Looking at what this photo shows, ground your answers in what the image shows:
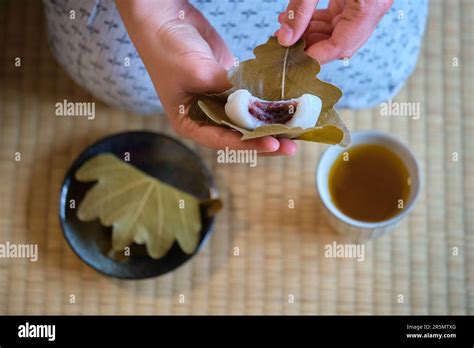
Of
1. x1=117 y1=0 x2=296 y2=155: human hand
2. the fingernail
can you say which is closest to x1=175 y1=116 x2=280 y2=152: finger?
x1=117 y1=0 x2=296 y2=155: human hand

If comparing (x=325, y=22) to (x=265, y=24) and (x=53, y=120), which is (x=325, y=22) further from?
(x=53, y=120)

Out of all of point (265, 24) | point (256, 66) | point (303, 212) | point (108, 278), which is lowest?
point (108, 278)

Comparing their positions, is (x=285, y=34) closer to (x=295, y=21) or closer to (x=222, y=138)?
(x=295, y=21)

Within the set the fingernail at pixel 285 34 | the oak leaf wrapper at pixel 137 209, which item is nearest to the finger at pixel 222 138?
the fingernail at pixel 285 34

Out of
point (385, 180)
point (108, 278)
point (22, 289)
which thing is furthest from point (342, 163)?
point (22, 289)

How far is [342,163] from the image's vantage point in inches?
40.1

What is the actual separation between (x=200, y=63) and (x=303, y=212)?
40cm

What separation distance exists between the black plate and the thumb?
38 centimetres

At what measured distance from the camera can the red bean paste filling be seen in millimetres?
702

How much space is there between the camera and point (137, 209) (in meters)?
1.03

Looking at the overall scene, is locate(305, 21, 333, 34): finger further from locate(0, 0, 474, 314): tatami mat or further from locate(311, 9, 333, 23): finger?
locate(0, 0, 474, 314): tatami mat

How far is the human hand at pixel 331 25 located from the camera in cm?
74

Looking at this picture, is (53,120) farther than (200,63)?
Yes
